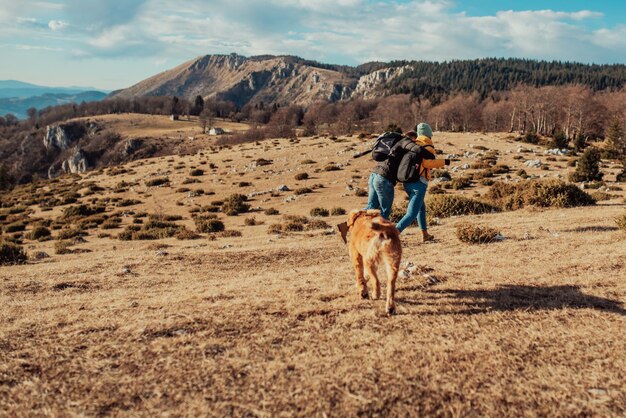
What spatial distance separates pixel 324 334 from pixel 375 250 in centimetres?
122

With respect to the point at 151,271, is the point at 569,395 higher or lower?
higher

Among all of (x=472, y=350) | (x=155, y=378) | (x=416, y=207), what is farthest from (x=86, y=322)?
(x=416, y=207)

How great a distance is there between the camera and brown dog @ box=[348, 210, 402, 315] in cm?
510

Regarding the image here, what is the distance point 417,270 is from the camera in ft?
23.8

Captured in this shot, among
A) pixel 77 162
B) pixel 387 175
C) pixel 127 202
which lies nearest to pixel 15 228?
pixel 127 202

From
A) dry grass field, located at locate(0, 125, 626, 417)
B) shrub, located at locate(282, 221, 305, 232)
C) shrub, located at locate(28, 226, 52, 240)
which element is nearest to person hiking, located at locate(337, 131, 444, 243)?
dry grass field, located at locate(0, 125, 626, 417)

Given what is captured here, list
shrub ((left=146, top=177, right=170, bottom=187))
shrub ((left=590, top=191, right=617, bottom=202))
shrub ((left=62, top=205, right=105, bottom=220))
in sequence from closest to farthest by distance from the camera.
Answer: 1. shrub ((left=590, top=191, right=617, bottom=202))
2. shrub ((left=62, top=205, right=105, bottom=220))
3. shrub ((left=146, top=177, right=170, bottom=187))

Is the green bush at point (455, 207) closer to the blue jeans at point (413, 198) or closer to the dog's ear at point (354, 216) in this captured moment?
the blue jeans at point (413, 198)

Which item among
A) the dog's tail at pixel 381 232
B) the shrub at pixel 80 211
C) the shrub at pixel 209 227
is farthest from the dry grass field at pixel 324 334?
the shrub at pixel 80 211

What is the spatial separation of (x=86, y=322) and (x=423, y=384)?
170 inches

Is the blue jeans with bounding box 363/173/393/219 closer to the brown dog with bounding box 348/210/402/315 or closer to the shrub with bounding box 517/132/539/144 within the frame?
the brown dog with bounding box 348/210/402/315

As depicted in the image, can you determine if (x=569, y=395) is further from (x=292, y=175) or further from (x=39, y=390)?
(x=292, y=175)

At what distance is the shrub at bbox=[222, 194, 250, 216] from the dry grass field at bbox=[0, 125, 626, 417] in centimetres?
1484

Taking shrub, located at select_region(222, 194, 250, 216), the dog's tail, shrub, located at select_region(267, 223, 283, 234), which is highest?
the dog's tail
